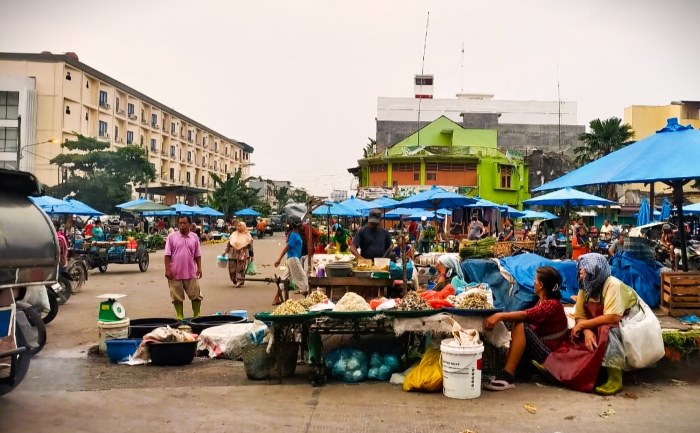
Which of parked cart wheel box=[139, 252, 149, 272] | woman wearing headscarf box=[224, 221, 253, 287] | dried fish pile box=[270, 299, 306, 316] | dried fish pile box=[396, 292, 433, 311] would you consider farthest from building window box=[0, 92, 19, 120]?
dried fish pile box=[396, 292, 433, 311]

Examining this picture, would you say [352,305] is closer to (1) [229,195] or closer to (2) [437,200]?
(2) [437,200]

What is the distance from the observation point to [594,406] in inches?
224

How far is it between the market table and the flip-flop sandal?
242cm

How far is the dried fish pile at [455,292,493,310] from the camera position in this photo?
6.44 metres

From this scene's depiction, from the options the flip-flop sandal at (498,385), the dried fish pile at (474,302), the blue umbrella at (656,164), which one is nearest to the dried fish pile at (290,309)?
the dried fish pile at (474,302)

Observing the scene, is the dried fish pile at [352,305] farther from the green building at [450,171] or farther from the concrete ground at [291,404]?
the green building at [450,171]

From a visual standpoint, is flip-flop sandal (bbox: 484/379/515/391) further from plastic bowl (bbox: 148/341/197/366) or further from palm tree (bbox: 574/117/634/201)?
palm tree (bbox: 574/117/634/201)

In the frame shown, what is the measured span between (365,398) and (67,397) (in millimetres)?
2957

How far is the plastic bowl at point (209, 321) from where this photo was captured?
27.4 feet

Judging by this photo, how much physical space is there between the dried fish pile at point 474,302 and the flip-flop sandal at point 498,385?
773 mm

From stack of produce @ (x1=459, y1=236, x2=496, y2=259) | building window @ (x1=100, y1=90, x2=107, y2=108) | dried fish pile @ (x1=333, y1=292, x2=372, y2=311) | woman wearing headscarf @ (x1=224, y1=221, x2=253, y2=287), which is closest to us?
dried fish pile @ (x1=333, y1=292, x2=372, y2=311)

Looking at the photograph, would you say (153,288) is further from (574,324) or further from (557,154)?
(557,154)

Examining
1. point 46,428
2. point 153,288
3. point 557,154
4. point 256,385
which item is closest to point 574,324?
point 256,385

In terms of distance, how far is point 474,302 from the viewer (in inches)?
255
